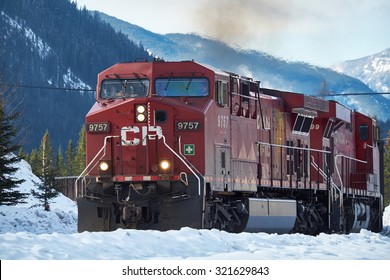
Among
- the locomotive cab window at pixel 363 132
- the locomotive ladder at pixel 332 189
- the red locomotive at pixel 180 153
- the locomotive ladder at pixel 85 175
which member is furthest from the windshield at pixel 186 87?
the locomotive cab window at pixel 363 132

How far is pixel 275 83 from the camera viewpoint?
15350 centimetres

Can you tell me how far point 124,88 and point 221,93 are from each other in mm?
2288

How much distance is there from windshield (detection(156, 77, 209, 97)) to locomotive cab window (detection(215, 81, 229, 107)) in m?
0.32

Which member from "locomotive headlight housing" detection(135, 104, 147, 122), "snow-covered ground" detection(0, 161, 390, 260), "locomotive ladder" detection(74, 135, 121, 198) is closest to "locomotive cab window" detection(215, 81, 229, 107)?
"locomotive headlight housing" detection(135, 104, 147, 122)

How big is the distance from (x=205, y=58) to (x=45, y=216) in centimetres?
1130

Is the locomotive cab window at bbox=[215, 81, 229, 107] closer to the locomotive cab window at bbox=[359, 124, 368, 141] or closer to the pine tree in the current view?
the locomotive cab window at bbox=[359, 124, 368, 141]

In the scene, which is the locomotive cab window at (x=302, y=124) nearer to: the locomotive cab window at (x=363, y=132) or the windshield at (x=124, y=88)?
the locomotive cab window at (x=363, y=132)

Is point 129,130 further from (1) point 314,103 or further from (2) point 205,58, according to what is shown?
(2) point 205,58

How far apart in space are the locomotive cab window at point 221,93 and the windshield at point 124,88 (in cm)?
164

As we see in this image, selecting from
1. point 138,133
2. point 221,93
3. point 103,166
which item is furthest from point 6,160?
point 221,93

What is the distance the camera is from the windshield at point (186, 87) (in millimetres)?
20469

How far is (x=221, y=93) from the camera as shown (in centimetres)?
2089

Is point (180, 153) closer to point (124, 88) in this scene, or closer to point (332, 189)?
point (124, 88)
